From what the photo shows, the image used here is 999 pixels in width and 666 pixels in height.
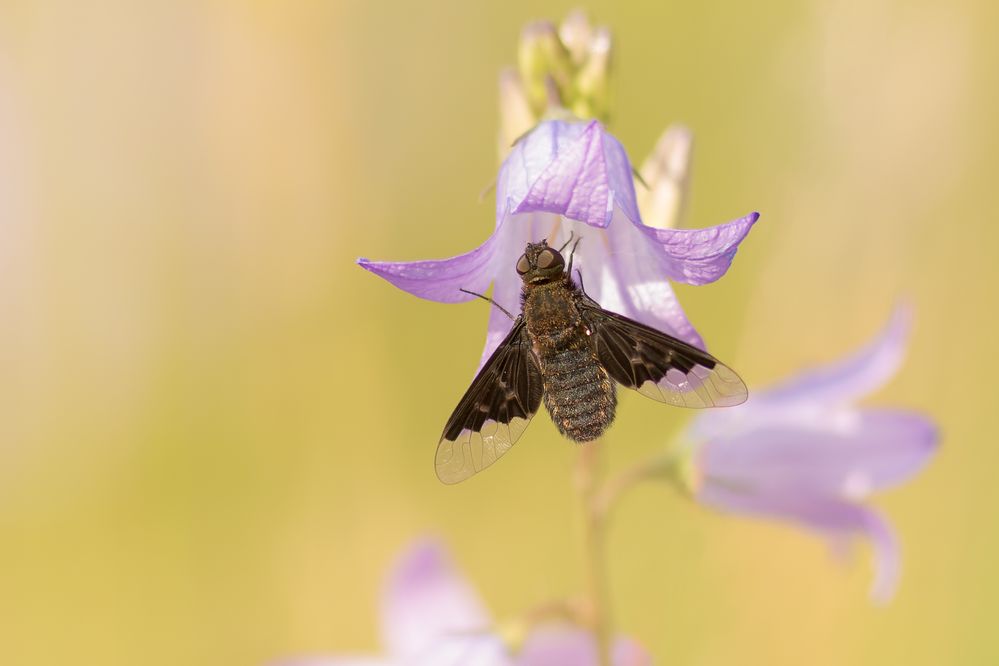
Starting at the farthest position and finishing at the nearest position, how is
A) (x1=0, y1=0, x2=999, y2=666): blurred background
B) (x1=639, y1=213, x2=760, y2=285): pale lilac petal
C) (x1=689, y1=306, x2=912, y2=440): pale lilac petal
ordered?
1. (x1=0, y1=0, x2=999, y2=666): blurred background
2. (x1=689, y1=306, x2=912, y2=440): pale lilac petal
3. (x1=639, y1=213, x2=760, y2=285): pale lilac petal

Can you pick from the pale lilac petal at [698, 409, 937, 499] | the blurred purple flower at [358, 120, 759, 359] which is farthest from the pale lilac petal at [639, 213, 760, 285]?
the pale lilac petal at [698, 409, 937, 499]

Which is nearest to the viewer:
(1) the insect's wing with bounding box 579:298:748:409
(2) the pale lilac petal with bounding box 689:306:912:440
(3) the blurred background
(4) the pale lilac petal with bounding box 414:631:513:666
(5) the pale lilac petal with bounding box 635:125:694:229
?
(1) the insect's wing with bounding box 579:298:748:409

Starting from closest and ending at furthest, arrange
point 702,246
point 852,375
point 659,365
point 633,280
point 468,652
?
point 702,246, point 659,365, point 633,280, point 468,652, point 852,375

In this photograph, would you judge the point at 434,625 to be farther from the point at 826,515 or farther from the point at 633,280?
the point at 633,280

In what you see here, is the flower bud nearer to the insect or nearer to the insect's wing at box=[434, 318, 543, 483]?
the insect

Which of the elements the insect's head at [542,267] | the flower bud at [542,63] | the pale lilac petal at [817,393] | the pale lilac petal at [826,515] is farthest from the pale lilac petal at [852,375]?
the flower bud at [542,63]

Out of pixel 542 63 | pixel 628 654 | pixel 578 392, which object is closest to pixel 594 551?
pixel 628 654
